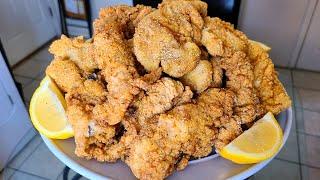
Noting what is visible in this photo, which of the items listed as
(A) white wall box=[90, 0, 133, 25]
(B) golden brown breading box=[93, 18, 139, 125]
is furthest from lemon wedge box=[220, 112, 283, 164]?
(A) white wall box=[90, 0, 133, 25]

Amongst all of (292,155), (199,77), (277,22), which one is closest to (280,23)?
(277,22)

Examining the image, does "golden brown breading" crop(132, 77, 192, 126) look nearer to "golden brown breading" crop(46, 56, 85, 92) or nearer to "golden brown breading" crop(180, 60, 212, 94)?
"golden brown breading" crop(180, 60, 212, 94)

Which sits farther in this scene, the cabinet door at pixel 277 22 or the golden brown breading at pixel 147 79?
the cabinet door at pixel 277 22

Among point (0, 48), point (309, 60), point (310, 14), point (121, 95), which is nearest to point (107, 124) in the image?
point (121, 95)

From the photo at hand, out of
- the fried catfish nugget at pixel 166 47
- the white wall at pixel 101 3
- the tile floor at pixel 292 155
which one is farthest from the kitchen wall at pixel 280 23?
the fried catfish nugget at pixel 166 47

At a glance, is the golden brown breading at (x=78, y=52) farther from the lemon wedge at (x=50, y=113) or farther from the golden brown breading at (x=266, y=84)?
the golden brown breading at (x=266, y=84)

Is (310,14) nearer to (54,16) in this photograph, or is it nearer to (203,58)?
(203,58)
